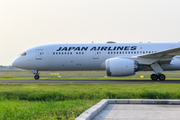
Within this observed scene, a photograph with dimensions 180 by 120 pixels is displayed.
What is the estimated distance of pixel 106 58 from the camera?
25.0 metres

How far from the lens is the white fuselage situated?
82.2 ft

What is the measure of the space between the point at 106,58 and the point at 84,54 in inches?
87.4

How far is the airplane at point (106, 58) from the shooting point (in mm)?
22672

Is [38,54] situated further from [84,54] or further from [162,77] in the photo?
[162,77]

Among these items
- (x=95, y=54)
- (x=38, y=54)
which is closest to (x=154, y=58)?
(x=95, y=54)

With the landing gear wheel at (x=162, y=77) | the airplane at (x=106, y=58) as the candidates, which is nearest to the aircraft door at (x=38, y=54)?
the airplane at (x=106, y=58)

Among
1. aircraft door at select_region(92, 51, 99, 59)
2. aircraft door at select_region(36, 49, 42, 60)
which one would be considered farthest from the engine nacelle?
aircraft door at select_region(36, 49, 42, 60)

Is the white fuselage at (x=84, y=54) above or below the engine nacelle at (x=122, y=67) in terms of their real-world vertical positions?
above

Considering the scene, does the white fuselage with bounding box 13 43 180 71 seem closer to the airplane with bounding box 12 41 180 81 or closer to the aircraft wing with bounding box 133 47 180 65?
the airplane with bounding box 12 41 180 81

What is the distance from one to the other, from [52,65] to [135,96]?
16.1 m

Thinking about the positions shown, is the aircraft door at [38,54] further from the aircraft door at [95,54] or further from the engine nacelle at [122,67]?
the engine nacelle at [122,67]

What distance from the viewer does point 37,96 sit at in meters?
11.6

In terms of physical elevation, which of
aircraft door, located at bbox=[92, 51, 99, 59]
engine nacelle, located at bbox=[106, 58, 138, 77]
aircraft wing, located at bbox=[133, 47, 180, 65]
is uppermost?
aircraft door, located at bbox=[92, 51, 99, 59]

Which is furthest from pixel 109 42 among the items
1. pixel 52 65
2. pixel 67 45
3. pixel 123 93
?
pixel 123 93
